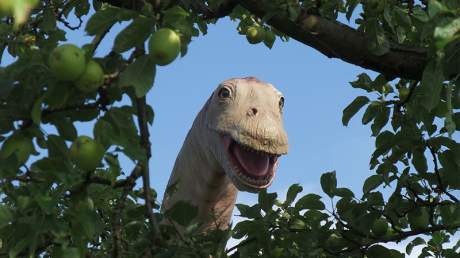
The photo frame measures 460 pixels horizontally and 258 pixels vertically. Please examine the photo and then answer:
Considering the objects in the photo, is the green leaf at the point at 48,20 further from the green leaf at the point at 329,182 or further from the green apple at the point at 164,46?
the green apple at the point at 164,46

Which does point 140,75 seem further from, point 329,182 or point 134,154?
point 329,182

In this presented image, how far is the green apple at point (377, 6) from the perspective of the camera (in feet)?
10.4

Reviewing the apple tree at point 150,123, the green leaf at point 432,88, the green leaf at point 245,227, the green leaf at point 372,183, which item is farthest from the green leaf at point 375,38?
the green leaf at point 245,227

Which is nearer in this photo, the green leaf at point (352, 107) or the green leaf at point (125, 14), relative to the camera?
the green leaf at point (125, 14)

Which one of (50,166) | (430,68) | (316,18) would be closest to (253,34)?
(316,18)

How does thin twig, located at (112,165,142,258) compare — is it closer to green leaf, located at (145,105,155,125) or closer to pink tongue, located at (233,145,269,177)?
green leaf, located at (145,105,155,125)

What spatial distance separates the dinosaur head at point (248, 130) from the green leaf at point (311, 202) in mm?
258

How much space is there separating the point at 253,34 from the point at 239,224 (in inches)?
63.5

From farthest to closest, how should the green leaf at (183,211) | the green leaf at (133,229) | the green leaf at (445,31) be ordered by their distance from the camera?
the green leaf at (133,229), the green leaf at (183,211), the green leaf at (445,31)

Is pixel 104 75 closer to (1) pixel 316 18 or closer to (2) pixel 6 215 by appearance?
(2) pixel 6 215

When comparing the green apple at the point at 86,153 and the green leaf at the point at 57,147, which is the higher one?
the green leaf at the point at 57,147

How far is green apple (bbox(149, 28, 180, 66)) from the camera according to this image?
1.84m

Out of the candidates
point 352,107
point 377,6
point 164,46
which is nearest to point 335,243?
point 352,107

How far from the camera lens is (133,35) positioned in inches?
76.6
